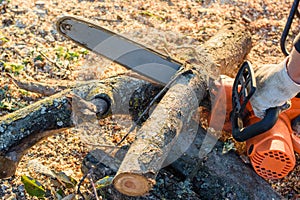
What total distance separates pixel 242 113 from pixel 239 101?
8cm

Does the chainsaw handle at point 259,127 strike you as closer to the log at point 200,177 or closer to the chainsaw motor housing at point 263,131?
the chainsaw motor housing at point 263,131

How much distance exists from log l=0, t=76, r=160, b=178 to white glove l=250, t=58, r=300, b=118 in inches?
30.8

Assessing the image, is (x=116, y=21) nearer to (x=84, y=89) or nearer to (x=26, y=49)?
(x=26, y=49)

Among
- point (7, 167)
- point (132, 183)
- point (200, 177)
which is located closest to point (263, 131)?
point (200, 177)

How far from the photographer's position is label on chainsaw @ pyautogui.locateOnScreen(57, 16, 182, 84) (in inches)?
102

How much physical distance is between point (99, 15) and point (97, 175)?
171 centimetres

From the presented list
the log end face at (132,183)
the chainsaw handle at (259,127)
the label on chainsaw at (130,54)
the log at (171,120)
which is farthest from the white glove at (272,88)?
the log end face at (132,183)

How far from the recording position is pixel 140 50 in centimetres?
259

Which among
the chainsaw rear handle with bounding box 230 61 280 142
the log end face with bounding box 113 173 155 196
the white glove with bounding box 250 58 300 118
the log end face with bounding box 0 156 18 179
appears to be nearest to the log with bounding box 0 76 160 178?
the log end face with bounding box 0 156 18 179

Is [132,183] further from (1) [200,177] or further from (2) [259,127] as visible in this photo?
(2) [259,127]

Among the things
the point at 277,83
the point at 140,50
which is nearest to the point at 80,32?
the point at 140,50

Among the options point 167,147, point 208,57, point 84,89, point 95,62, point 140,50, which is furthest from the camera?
point 95,62

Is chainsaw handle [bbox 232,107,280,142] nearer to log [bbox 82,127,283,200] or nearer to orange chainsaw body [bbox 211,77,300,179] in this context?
orange chainsaw body [bbox 211,77,300,179]

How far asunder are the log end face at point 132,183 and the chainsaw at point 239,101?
2.06 feet
